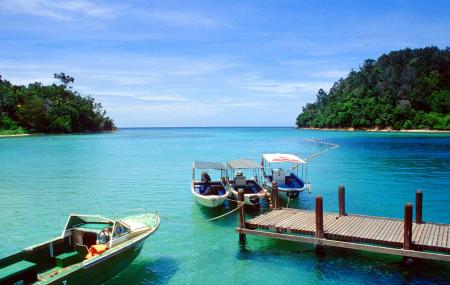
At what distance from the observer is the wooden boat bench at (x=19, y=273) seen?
10641mm

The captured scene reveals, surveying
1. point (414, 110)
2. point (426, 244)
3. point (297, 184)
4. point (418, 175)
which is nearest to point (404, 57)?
point (414, 110)

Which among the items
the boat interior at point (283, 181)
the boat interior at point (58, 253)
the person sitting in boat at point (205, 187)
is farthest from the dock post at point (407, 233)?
the person sitting in boat at point (205, 187)

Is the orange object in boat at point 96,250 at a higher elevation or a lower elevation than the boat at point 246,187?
lower


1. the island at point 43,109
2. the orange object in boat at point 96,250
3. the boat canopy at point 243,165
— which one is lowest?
the orange object in boat at point 96,250

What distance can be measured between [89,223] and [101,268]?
266 cm

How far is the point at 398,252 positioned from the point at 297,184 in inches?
504

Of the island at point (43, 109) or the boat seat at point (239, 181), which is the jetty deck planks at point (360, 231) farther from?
the island at point (43, 109)

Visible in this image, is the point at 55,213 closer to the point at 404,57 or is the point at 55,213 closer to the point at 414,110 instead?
the point at 414,110

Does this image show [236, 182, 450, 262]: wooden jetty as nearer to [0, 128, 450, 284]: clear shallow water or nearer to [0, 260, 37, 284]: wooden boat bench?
[0, 128, 450, 284]: clear shallow water

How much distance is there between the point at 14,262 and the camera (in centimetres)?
1170

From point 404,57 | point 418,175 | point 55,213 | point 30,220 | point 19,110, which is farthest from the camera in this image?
point 404,57

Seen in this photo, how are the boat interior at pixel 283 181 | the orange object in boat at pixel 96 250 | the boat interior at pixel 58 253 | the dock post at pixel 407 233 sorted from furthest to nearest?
the boat interior at pixel 283 181 → the dock post at pixel 407 233 → the orange object in boat at pixel 96 250 → the boat interior at pixel 58 253

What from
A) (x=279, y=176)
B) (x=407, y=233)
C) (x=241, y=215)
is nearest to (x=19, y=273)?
(x=241, y=215)

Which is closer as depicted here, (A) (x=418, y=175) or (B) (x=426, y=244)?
(B) (x=426, y=244)
